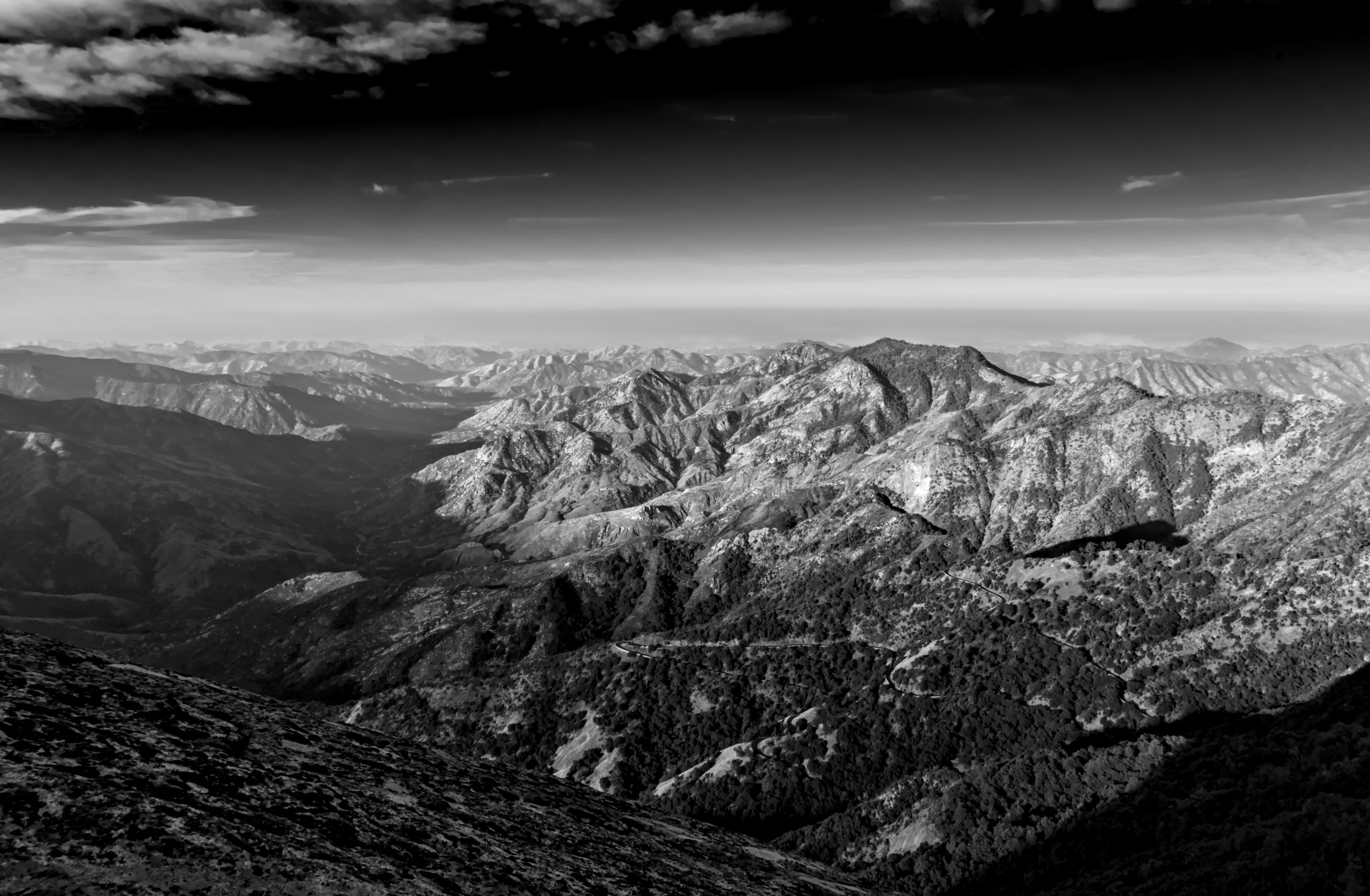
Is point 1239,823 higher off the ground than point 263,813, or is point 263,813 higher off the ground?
point 263,813

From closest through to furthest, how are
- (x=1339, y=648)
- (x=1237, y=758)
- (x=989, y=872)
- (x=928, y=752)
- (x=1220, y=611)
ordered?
(x=1237, y=758)
(x=989, y=872)
(x=1339, y=648)
(x=928, y=752)
(x=1220, y=611)

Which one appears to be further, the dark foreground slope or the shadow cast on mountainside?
the shadow cast on mountainside

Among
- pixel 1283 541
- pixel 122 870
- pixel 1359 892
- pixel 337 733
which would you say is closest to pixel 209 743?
pixel 337 733

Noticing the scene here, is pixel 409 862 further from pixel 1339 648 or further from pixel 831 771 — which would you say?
pixel 1339 648

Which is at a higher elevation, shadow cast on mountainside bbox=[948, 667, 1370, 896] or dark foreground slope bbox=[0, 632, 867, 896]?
dark foreground slope bbox=[0, 632, 867, 896]
